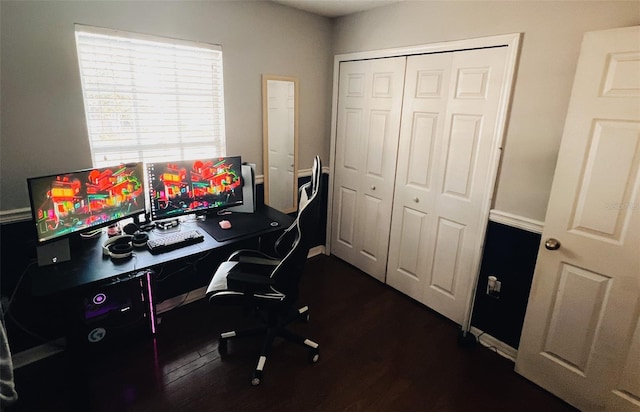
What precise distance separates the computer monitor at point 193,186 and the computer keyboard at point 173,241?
0.24 m

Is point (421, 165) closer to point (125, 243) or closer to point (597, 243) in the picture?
point (597, 243)

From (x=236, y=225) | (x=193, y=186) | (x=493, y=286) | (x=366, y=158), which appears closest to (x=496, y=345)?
(x=493, y=286)

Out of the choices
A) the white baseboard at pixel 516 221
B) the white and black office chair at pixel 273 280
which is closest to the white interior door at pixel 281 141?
the white and black office chair at pixel 273 280

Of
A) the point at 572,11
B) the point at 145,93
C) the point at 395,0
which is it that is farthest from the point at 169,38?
the point at 572,11

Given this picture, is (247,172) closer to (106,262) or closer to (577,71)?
(106,262)

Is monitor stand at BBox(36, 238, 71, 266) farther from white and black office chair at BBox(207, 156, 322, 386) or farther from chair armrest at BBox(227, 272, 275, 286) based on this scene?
chair armrest at BBox(227, 272, 275, 286)

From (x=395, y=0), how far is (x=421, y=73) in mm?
583

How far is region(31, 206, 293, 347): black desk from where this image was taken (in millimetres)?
1573

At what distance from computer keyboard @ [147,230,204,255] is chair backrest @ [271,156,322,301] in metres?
0.59

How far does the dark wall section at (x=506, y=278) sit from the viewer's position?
2.07 metres

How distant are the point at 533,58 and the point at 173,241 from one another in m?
2.34

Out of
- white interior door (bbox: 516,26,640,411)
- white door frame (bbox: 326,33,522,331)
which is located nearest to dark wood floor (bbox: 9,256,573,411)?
white interior door (bbox: 516,26,640,411)

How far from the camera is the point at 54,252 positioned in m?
1.70

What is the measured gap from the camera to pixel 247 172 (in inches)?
99.2
